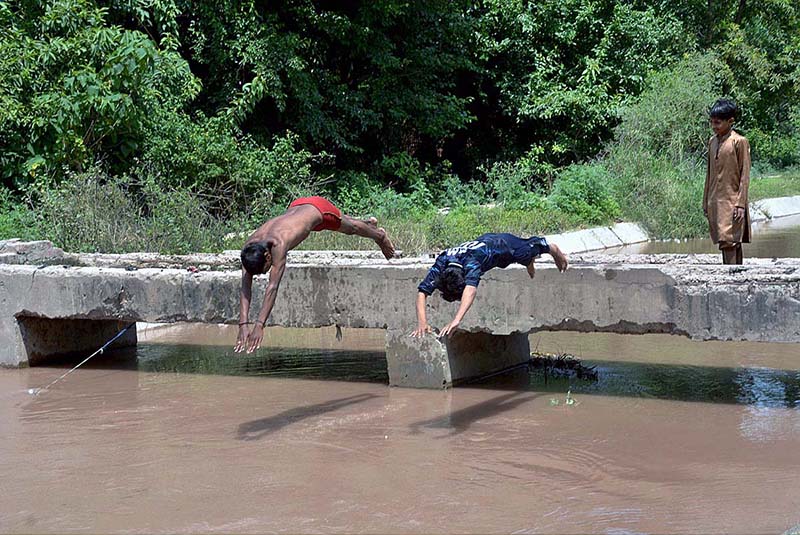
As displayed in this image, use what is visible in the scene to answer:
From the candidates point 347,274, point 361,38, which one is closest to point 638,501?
point 347,274

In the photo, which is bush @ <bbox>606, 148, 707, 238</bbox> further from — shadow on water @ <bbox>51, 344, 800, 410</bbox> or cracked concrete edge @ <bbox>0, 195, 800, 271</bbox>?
shadow on water @ <bbox>51, 344, 800, 410</bbox>

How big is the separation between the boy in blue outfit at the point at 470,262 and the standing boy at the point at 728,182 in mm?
1655

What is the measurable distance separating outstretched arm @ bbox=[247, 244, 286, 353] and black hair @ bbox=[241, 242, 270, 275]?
0.08 m

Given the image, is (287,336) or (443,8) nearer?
(287,336)

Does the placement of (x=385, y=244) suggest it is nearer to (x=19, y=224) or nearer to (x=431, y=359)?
(x=431, y=359)

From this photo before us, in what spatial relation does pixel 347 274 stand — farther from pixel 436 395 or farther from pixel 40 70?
pixel 40 70

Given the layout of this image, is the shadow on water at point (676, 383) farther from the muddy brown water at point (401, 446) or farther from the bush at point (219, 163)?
the bush at point (219, 163)

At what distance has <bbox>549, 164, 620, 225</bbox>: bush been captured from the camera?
16859 millimetres

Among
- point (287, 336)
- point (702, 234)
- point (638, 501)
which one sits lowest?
point (638, 501)

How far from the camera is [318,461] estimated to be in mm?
6004

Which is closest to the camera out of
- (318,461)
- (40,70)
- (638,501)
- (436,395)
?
(638,501)

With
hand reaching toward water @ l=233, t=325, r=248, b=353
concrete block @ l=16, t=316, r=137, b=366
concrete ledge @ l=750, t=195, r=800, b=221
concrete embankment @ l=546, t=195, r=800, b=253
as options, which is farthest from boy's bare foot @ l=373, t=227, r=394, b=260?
concrete ledge @ l=750, t=195, r=800, b=221

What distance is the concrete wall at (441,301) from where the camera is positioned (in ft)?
21.7

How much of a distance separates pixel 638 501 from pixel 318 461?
191 cm
